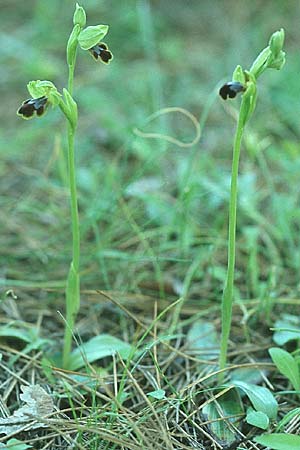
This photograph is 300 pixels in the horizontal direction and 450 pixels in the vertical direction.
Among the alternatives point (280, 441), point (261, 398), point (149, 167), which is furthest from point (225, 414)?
point (149, 167)

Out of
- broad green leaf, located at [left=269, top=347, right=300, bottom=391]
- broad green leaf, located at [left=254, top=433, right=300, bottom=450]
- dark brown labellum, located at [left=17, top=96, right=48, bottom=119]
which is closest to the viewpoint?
broad green leaf, located at [left=254, top=433, right=300, bottom=450]

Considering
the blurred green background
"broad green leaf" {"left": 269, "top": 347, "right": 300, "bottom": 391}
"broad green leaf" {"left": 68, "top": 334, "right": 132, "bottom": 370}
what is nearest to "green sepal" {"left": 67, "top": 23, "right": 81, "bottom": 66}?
the blurred green background

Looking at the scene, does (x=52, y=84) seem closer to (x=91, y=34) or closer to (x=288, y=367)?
(x=91, y=34)

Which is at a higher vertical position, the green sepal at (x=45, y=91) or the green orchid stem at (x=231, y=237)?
the green sepal at (x=45, y=91)

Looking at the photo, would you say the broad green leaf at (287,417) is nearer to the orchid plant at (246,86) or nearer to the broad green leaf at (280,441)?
the broad green leaf at (280,441)

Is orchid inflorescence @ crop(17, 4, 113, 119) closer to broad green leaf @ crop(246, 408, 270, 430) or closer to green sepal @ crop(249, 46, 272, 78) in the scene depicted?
green sepal @ crop(249, 46, 272, 78)

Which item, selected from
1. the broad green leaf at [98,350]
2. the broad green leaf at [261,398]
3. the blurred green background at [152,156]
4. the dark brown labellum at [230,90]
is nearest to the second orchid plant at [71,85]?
the dark brown labellum at [230,90]
